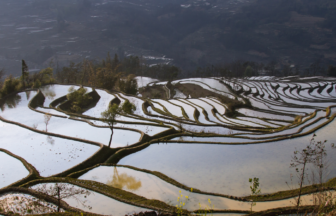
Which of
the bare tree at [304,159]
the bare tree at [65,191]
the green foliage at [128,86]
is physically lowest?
the green foliage at [128,86]

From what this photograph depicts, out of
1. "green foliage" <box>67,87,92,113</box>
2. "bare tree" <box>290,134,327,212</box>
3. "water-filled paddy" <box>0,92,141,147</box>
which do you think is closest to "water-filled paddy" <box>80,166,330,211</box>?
"bare tree" <box>290,134,327,212</box>

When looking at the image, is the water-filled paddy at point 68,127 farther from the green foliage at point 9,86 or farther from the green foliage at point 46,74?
the green foliage at point 46,74

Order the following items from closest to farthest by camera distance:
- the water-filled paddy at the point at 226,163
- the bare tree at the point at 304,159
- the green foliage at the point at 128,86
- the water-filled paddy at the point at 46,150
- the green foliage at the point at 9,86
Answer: the bare tree at the point at 304,159 → the water-filled paddy at the point at 226,163 → the water-filled paddy at the point at 46,150 → the green foliage at the point at 9,86 → the green foliage at the point at 128,86

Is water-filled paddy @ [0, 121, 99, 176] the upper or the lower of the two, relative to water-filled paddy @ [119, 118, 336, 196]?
lower

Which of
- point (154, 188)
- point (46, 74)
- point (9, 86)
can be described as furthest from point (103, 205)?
point (46, 74)

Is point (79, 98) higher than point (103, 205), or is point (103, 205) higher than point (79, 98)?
point (103, 205)

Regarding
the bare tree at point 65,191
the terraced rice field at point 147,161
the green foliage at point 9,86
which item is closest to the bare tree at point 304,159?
the terraced rice field at point 147,161

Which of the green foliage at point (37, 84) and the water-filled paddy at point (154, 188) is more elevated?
the water-filled paddy at point (154, 188)

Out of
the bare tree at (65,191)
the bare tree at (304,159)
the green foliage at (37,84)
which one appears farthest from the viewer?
the green foliage at (37,84)

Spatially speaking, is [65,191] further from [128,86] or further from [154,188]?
[128,86]

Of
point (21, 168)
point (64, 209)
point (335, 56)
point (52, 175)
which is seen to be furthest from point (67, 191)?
point (335, 56)

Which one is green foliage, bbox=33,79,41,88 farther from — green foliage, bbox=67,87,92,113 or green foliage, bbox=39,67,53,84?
green foliage, bbox=67,87,92,113
